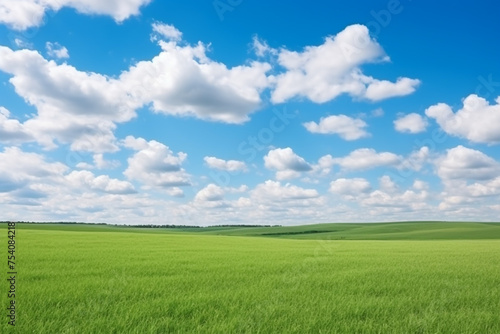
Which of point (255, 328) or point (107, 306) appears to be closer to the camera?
point (255, 328)

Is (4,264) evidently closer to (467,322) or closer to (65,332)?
(65,332)

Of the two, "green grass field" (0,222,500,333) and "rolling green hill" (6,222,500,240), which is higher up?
"green grass field" (0,222,500,333)

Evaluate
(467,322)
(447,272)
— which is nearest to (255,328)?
(467,322)

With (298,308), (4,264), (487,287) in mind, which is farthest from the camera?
(4,264)

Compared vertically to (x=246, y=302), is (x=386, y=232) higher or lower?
lower

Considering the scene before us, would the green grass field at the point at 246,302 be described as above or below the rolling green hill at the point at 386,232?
above

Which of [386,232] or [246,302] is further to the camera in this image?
[386,232]

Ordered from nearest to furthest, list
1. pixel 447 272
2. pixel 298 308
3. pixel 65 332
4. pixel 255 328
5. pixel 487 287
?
pixel 65 332 < pixel 255 328 < pixel 298 308 < pixel 487 287 < pixel 447 272

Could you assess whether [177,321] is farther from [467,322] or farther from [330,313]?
[467,322]

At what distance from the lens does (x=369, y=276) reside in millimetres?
11688

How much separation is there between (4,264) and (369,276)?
1190 centimetres

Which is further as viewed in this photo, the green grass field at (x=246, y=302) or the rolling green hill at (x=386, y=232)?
the rolling green hill at (x=386, y=232)

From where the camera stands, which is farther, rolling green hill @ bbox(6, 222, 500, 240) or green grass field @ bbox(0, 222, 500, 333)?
rolling green hill @ bbox(6, 222, 500, 240)

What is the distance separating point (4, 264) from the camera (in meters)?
12.5
